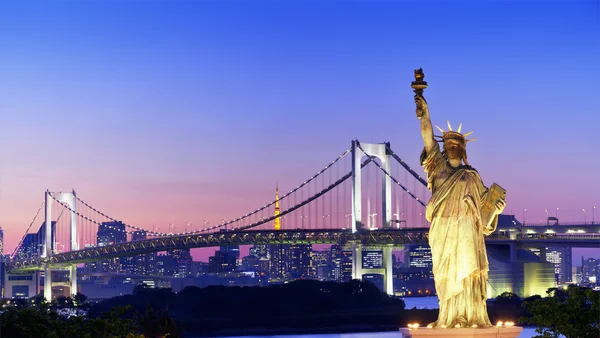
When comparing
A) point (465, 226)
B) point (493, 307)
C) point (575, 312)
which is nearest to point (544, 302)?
point (575, 312)

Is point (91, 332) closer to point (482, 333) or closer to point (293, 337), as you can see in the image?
point (482, 333)

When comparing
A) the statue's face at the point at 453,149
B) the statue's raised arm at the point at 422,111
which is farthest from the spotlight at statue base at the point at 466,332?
the statue's raised arm at the point at 422,111

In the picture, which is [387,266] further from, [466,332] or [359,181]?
[466,332]

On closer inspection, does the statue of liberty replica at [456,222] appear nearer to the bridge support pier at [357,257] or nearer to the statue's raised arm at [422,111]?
the statue's raised arm at [422,111]

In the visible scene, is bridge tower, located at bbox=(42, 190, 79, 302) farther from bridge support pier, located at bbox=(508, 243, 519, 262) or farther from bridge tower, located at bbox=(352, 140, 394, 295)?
bridge support pier, located at bbox=(508, 243, 519, 262)

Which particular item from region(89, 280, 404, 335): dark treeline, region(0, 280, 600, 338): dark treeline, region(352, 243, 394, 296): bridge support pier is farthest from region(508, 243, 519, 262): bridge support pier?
region(89, 280, 404, 335): dark treeline

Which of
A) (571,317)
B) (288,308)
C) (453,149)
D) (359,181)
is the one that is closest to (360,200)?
(359,181)

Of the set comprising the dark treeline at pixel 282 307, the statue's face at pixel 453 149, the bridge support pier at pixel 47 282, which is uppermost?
the statue's face at pixel 453 149
